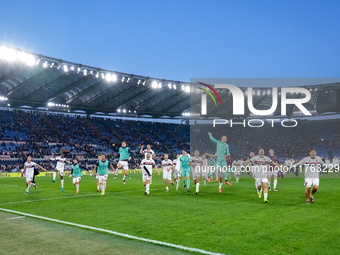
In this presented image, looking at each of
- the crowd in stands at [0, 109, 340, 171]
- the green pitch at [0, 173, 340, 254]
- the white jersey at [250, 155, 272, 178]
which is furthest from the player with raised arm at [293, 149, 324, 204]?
the crowd in stands at [0, 109, 340, 171]

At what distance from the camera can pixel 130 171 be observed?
45.2 meters

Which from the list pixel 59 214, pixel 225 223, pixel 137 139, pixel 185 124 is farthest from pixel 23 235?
pixel 185 124

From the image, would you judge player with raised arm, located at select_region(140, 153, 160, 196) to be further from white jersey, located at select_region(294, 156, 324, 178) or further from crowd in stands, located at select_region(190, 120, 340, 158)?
crowd in stands, located at select_region(190, 120, 340, 158)

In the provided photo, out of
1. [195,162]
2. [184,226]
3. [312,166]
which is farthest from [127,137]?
[184,226]

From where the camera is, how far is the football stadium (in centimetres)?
751

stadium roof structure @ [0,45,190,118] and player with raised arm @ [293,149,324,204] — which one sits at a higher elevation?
stadium roof structure @ [0,45,190,118]

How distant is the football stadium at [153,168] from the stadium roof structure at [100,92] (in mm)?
204

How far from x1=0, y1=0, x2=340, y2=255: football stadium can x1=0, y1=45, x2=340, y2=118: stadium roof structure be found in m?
0.20

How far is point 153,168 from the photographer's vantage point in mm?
50281

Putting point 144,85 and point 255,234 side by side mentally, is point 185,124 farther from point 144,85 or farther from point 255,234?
point 255,234

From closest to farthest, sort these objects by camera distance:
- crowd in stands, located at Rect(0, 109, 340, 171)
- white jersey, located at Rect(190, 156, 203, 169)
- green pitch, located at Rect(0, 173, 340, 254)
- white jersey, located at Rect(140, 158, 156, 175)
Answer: green pitch, located at Rect(0, 173, 340, 254) < white jersey, located at Rect(140, 158, 156, 175) < white jersey, located at Rect(190, 156, 203, 169) < crowd in stands, located at Rect(0, 109, 340, 171)

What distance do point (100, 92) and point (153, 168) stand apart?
566 inches

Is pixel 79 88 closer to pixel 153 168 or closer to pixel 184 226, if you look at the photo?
pixel 153 168

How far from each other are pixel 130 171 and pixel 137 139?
44.1 ft
